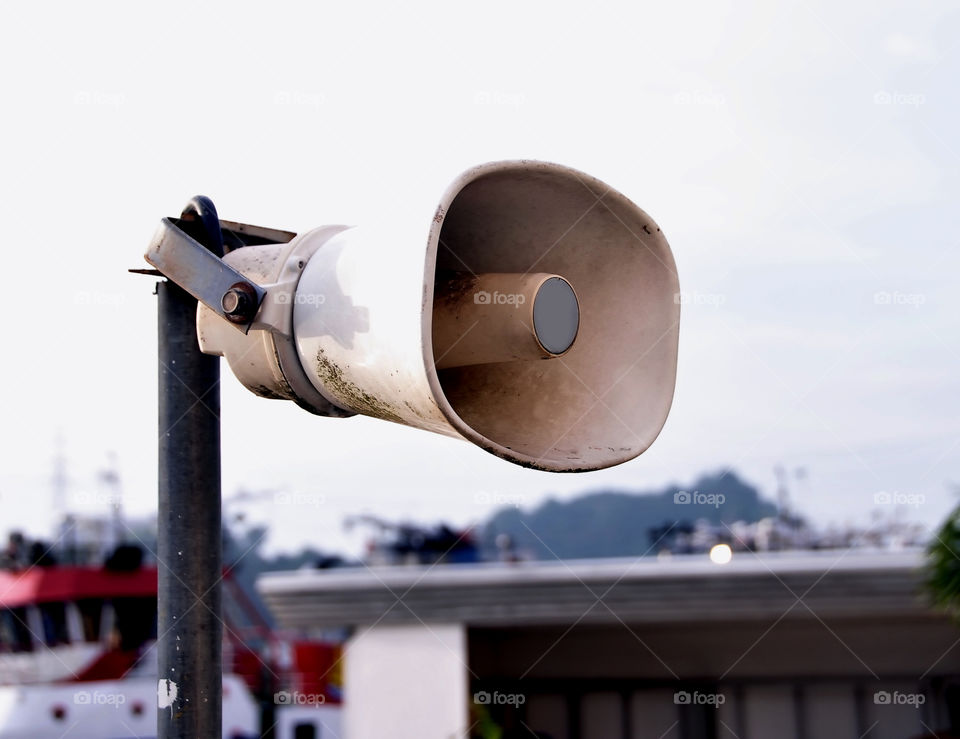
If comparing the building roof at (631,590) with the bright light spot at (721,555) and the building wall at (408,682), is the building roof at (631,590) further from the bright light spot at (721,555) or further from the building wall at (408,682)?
the building wall at (408,682)

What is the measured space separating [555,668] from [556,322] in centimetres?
1226

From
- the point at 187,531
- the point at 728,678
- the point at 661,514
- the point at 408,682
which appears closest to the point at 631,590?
the point at 408,682

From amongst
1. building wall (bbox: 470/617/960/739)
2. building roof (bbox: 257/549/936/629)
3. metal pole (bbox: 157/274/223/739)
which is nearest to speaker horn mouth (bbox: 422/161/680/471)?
metal pole (bbox: 157/274/223/739)

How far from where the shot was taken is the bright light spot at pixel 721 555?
1102cm

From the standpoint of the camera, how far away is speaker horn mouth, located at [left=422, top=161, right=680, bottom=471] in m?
1.68

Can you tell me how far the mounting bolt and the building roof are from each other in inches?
382

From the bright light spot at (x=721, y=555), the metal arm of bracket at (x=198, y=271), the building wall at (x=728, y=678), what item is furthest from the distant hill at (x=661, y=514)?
the metal arm of bracket at (x=198, y=271)

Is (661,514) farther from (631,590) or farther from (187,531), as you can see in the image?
(187,531)

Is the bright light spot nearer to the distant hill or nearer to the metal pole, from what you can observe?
the distant hill

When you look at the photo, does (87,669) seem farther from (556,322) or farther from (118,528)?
(556,322)

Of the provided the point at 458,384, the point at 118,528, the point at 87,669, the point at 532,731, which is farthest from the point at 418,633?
the point at 458,384

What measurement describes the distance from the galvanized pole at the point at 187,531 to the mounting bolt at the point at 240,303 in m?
0.22

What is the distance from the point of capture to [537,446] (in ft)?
5.98

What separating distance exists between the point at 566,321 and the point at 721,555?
1013 centimetres
